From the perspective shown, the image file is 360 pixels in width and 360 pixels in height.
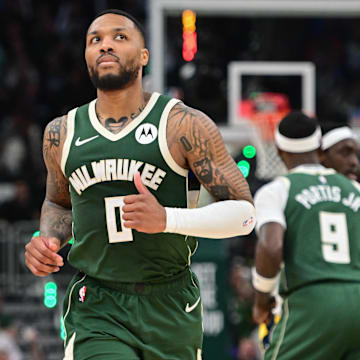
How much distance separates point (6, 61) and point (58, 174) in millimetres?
10708

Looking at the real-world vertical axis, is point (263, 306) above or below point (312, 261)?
below

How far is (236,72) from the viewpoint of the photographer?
10.7 metres

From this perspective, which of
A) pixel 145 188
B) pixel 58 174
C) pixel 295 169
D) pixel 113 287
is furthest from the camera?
pixel 295 169

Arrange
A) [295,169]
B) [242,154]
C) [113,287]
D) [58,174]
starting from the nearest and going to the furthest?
[113,287], [58,174], [295,169], [242,154]

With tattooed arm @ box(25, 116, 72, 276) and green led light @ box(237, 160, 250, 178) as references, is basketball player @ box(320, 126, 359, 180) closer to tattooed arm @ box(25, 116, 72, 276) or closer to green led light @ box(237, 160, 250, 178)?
tattooed arm @ box(25, 116, 72, 276)

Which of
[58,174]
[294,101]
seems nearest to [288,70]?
[294,101]

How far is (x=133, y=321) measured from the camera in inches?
159

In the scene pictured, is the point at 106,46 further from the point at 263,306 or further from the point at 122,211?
the point at 263,306

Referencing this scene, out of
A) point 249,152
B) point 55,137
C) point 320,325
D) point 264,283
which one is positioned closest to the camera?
point 55,137

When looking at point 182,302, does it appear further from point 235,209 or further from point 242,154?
point 242,154

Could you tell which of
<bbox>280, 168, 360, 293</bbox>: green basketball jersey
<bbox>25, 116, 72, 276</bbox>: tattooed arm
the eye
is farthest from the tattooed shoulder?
<bbox>280, 168, 360, 293</bbox>: green basketball jersey

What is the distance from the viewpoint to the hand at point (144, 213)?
3.72 metres

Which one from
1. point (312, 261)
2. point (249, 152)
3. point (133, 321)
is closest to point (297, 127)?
point (312, 261)

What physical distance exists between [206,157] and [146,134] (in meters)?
0.31
